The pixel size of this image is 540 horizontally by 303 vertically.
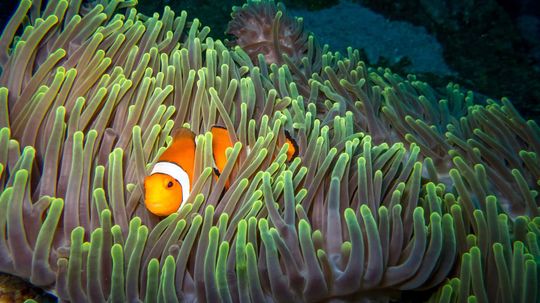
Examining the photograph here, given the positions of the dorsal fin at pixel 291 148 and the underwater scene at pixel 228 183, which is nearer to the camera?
the underwater scene at pixel 228 183

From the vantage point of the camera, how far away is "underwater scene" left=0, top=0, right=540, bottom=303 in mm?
1346

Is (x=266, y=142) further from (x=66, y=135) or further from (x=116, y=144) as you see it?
(x=66, y=135)

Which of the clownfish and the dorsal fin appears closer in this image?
the clownfish

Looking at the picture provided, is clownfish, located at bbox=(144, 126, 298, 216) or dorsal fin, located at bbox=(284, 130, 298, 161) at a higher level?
dorsal fin, located at bbox=(284, 130, 298, 161)

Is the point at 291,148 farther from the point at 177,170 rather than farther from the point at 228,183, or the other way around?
the point at 177,170

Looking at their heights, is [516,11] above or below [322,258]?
above

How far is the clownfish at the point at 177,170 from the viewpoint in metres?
1.43

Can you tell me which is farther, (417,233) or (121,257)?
(417,233)

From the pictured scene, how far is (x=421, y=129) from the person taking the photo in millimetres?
2221

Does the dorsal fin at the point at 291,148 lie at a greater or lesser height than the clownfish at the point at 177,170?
greater

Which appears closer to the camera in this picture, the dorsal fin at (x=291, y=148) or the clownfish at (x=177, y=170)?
the clownfish at (x=177, y=170)

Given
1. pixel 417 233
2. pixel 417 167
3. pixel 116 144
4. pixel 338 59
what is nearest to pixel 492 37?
pixel 338 59

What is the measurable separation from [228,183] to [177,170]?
0.23m

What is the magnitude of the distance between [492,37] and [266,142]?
11.0 ft
